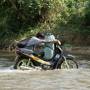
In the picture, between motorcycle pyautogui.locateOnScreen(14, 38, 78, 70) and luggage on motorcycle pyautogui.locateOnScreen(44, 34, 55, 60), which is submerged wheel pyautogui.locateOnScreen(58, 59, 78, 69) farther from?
luggage on motorcycle pyautogui.locateOnScreen(44, 34, 55, 60)

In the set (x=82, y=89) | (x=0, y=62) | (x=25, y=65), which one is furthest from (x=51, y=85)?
(x=0, y=62)

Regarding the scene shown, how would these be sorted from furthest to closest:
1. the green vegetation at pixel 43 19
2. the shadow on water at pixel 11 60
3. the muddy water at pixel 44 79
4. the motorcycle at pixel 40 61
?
the green vegetation at pixel 43 19 < the shadow on water at pixel 11 60 < the motorcycle at pixel 40 61 < the muddy water at pixel 44 79

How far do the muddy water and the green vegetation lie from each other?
458 inches

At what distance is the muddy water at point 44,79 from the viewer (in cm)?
1292

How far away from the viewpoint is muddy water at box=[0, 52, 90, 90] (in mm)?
12922

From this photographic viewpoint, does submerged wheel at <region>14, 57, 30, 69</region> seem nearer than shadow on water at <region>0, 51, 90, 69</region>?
Yes

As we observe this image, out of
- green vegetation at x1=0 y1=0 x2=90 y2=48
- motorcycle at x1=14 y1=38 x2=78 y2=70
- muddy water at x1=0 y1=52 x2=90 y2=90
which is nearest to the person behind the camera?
muddy water at x1=0 y1=52 x2=90 y2=90

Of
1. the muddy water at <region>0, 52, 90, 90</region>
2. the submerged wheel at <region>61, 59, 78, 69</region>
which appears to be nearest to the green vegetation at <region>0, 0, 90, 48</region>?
the submerged wheel at <region>61, 59, 78, 69</region>

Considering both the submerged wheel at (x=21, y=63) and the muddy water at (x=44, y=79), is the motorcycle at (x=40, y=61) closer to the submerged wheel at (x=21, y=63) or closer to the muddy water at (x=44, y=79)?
the submerged wheel at (x=21, y=63)

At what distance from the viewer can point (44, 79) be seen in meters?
14.7

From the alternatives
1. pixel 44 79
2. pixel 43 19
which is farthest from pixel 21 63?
pixel 43 19

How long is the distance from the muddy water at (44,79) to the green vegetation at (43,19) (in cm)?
1162

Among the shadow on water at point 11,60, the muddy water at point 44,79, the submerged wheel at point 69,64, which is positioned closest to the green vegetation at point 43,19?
the shadow on water at point 11,60

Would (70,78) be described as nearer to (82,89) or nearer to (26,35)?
(82,89)
